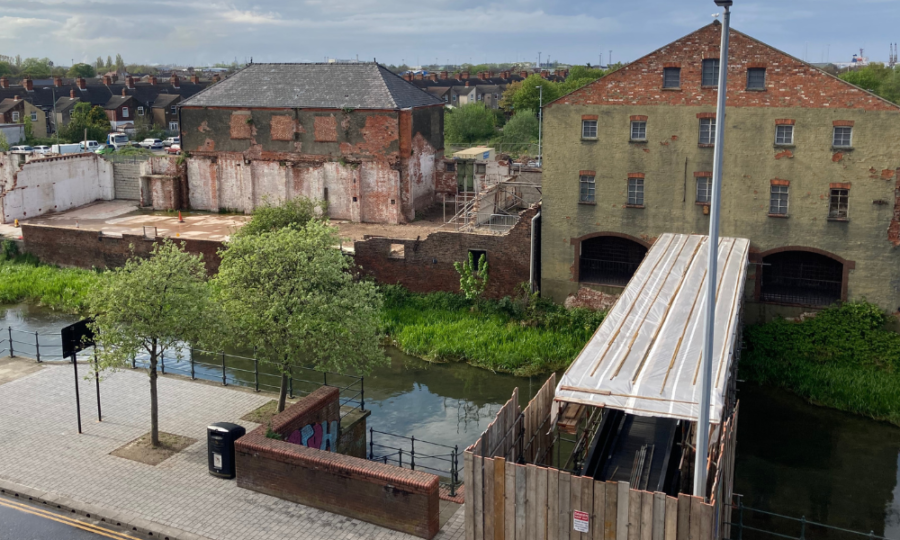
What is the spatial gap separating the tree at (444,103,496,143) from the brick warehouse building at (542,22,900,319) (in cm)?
4842

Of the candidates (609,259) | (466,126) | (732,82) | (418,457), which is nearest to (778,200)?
(732,82)

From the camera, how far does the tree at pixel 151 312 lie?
1778cm

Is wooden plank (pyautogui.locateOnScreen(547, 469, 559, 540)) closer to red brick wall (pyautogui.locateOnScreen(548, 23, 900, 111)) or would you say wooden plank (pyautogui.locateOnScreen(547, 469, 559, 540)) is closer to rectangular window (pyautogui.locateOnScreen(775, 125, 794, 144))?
red brick wall (pyautogui.locateOnScreen(548, 23, 900, 111))

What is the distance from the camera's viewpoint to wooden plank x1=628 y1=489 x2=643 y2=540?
12.4 m

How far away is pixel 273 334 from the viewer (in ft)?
61.2

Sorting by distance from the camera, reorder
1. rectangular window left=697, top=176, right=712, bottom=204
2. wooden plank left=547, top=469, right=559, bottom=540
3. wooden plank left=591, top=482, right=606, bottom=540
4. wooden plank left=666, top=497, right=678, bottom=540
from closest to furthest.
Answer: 1. wooden plank left=666, top=497, right=678, bottom=540
2. wooden plank left=591, top=482, right=606, bottom=540
3. wooden plank left=547, top=469, right=559, bottom=540
4. rectangular window left=697, top=176, right=712, bottom=204

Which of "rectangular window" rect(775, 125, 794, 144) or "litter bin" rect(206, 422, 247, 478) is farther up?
"rectangular window" rect(775, 125, 794, 144)

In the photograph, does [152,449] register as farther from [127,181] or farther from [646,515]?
[127,181]

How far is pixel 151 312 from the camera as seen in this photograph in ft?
58.2

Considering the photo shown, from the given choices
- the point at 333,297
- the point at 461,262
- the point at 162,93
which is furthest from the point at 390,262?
the point at 162,93

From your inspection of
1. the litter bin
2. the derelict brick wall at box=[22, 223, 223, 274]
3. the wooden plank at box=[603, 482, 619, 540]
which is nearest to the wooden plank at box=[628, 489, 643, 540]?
the wooden plank at box=[603, 482, 619, 540]

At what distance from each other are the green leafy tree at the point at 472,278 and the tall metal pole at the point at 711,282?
18812 mm

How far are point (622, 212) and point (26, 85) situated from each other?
261 feet

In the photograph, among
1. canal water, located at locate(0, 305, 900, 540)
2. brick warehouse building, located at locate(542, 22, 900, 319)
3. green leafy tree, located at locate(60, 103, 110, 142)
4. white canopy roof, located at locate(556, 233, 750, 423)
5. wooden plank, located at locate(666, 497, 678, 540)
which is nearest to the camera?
wooden plank, located at locate(666, 497, 678, 540)
